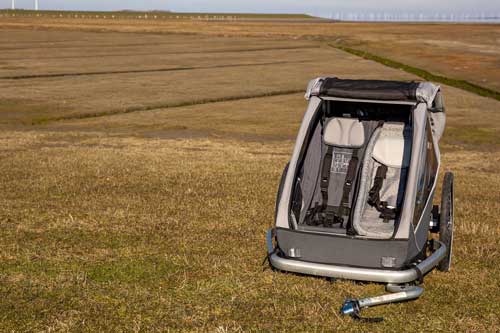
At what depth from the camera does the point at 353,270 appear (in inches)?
311

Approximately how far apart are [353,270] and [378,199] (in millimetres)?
2157

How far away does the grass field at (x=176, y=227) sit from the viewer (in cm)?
757

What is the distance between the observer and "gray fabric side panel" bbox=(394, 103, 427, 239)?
7.99 meters

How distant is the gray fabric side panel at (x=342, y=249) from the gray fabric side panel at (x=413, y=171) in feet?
0.58

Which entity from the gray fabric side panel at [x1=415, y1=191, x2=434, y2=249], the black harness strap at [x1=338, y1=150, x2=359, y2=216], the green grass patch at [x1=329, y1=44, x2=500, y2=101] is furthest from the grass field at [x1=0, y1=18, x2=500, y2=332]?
the green grass patch at [x1=329, y1=44, x2=500, y2=101]

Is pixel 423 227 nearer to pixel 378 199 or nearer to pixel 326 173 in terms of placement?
pixel 378 199

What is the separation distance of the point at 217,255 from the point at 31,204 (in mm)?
4313

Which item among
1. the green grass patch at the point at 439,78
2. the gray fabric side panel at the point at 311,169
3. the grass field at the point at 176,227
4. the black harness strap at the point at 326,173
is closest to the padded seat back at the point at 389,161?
the black harness strap at the point at 326,173

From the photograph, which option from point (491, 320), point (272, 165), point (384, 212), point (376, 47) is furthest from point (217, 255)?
point (376, 47)

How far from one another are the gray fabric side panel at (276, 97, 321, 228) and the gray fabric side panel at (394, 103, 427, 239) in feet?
3.89

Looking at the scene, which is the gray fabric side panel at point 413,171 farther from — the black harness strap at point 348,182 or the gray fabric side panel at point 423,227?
the black harness strap at point 348,182

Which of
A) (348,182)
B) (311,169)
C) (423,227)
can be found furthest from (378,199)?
(423,227)

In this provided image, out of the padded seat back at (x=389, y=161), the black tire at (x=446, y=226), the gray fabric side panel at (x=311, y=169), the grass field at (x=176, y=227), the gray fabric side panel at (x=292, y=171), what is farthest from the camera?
the padded seat back at (x=389, y=161)

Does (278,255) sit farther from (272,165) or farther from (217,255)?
(272,165)
